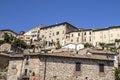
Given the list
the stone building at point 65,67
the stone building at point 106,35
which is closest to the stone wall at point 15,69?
the stone building at point 65,67

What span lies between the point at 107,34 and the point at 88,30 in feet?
25.0

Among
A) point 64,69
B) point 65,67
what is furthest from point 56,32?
point 64,69

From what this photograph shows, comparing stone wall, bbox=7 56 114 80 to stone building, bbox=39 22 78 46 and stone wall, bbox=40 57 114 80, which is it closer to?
stone wall, bbox=40 57 114 80

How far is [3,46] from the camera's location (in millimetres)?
64938

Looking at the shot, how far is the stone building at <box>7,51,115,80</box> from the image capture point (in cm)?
3394

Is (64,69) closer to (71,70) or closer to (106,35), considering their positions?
(71,70)

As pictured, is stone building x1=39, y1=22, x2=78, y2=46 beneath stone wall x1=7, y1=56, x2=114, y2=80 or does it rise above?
above

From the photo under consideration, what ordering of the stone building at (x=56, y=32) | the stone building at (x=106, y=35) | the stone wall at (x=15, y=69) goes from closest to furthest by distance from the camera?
1. the stone wall at (x=15, y=69)
2. the stone building at (x=106, y=35)
3. the stone building at (x=56, y=32)

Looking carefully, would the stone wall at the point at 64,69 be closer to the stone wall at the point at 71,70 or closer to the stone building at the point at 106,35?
the stone wall at the point at 71,70

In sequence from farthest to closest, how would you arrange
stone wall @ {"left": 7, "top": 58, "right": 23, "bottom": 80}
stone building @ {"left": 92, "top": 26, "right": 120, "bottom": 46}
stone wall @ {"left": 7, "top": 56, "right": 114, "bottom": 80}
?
stone building @ {"left": 92, "top": 26, "right": 120, "bottom": 46}, stone wall @ {"left": 7, "top": 58, "right": 23, "bottom": 80}, stone wall @ {"left": 7, "top": 56, "right": 114, "bottom": 80}

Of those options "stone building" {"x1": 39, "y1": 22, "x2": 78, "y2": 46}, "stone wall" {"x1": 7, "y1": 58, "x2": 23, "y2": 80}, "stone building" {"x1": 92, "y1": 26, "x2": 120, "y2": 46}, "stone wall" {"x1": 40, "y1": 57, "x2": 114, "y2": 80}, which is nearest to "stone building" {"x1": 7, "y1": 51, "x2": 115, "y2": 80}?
"stone wall" {"x1": 40, "y1": 57, "x2": 114, "y2": 80}

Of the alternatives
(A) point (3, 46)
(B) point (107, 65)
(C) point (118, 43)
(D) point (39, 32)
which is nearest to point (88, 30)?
(C) point (118, 43)

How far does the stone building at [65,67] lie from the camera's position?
111 feet

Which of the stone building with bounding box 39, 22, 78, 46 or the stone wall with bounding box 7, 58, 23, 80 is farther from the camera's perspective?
the stone building with bounding box 39, 22, 78, 46
